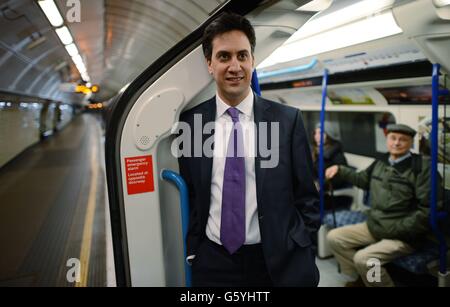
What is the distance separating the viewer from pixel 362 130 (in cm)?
537

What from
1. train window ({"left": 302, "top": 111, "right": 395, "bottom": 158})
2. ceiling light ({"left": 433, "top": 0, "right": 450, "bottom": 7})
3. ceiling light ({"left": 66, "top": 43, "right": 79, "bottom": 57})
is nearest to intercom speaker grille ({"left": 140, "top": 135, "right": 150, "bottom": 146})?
ceiling light ({"left": 433, "top": 0, "right": 450, "bottom": 7})

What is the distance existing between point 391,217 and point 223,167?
8.02 ft

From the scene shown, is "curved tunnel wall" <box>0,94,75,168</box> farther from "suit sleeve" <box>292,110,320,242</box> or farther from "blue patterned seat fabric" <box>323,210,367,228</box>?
"blue patterned seat fabric" <box>323,210,367,228</box>

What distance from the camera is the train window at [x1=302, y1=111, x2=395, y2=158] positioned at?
499 centimetres

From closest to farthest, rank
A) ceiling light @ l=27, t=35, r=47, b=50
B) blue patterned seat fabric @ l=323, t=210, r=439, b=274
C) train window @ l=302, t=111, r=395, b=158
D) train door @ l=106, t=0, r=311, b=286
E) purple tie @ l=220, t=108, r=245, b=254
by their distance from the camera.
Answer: purple tie @ l=220, t=108, r=245, b=254 → train door @ l=106, t=0, r=311, b=286 → blue patterned seat fabric @ l=323, t=210, r=439, b=274 → ceiling light @ l=27, t=35, r=47, b=50 → train window @ l=302, t=111, r=395, b=158

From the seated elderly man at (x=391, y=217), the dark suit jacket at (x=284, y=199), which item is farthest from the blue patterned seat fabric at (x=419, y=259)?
the dark suit jacket at (x=284, y=199)

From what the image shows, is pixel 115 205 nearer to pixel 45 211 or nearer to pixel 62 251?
pixel 62 251

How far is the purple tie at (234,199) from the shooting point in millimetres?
1777

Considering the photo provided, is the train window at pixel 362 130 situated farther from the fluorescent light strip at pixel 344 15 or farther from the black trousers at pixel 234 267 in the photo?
the black trousers at pixel 234 267

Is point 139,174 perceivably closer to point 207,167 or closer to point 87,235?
point 207,167

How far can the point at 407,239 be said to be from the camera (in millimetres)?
3166

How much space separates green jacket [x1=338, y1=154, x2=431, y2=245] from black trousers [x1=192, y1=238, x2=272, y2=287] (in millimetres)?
2052
